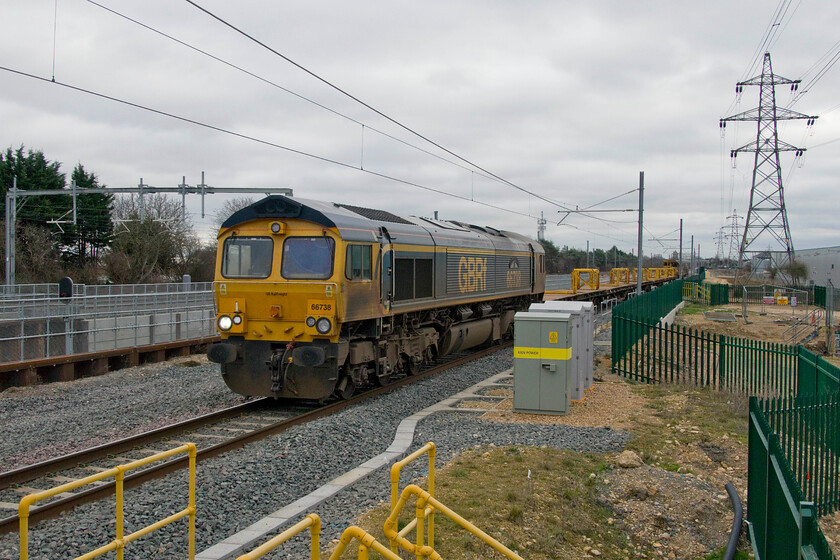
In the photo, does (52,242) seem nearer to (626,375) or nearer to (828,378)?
(626,375)

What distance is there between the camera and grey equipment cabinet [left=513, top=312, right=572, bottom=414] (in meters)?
10.9

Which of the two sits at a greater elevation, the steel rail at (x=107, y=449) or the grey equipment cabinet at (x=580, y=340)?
the grey equipment cabinet at (x=580, y=340)

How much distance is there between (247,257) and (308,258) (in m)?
1.19

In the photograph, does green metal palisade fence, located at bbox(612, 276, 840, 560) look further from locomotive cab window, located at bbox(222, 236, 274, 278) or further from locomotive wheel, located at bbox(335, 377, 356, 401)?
locomotive cab window, located at bbox(222, 236, 274, 278)

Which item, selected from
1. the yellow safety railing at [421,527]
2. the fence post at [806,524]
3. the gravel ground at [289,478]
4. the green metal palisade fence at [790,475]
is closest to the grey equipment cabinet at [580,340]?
the gravel ground at [289,478]

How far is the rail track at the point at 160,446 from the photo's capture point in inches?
277

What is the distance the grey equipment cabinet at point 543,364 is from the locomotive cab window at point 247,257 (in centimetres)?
438

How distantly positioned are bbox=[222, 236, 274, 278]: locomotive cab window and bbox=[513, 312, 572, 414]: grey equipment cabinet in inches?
172

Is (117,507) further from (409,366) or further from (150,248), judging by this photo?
(150,248)

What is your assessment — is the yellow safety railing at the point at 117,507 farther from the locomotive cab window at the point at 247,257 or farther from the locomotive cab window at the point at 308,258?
the locomotive cab window at the point at 247,257

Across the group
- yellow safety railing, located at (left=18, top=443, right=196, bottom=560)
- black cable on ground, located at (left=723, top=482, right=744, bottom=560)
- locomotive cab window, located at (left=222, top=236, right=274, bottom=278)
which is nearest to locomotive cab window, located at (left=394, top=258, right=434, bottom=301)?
locomotive cab window, located at (left=222, top=236, right=274, bottom=278)

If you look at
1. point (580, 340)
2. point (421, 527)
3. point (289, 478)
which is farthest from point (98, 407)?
point (421, 527)

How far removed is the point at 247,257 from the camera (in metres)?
11.7

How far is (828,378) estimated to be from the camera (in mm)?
9969
